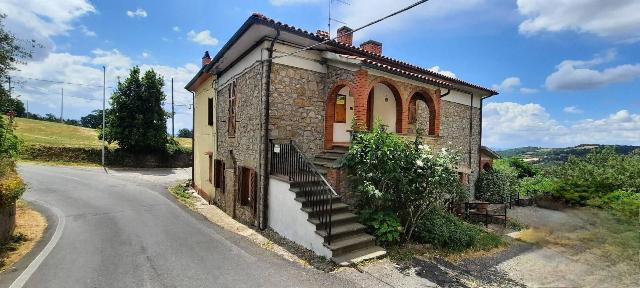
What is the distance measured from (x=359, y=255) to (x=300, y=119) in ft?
14.9

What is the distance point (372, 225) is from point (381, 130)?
2324 millimetres

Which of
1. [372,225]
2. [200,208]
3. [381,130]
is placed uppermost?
[381,130]

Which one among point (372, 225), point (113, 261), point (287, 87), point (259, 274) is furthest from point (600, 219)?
point (113, 261)

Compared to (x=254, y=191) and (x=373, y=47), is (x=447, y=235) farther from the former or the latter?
(x=373, y=47)

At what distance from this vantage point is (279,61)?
9.21 metres

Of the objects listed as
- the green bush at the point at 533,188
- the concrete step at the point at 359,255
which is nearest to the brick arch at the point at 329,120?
the concrete step at the point at 359,255

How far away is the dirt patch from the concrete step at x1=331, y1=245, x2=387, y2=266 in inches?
266

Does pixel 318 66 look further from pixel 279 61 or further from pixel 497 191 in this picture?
pixel 497 191

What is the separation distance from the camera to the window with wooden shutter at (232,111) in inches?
473

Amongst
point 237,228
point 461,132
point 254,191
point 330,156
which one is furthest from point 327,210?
point 461,132

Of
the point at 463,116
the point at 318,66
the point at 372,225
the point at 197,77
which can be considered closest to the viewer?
the point at 372,225

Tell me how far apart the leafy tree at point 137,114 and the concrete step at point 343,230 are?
86.8 feet

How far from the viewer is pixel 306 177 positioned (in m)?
8.37

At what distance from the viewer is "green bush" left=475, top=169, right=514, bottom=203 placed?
1602cm
